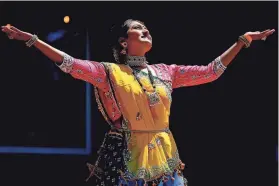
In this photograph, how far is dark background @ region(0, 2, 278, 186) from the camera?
4246mm

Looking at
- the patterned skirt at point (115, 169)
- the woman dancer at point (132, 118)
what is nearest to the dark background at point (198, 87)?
the woman dancer at point (132, 118)

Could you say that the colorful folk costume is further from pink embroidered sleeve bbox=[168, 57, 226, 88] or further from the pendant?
pink embroidered sleeve bbox=[168, 57, 226, 88]

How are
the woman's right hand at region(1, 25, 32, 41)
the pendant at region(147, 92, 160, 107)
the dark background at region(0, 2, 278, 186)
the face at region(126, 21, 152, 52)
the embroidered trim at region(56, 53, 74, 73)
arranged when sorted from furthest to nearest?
1. the dark background at region(0, 2, 278, 186)
2. the face at region(126, 21, 152, 52)
3. the pendant at region(147, 92, 160, 107)
4. the embroidered trim at region(56, 53, 74, 73)
5. the woman's right hand at region(1, 25, 32, 41)

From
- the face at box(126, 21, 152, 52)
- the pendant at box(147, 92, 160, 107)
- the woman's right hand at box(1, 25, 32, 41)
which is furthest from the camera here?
the face at box(126, 21, 152, 52)

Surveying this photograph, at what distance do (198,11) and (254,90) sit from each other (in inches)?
31.6

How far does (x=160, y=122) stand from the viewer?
259 centimetres

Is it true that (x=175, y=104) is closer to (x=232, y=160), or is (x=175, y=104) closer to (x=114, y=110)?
(x=232, y=160)

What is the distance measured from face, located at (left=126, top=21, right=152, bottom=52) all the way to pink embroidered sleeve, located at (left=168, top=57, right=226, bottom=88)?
221mm

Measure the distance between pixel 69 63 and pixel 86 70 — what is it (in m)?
0.10

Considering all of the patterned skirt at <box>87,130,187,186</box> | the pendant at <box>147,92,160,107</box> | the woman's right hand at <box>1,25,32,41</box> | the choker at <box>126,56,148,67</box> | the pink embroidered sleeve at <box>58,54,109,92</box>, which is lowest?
the patterned skirt at <box>87,130,187,186</box>

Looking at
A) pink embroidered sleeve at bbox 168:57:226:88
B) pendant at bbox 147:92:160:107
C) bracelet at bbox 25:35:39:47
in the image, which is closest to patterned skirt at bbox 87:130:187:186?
pendant at bbox 147:92:160:107

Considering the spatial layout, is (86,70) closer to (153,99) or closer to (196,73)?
(153,99)

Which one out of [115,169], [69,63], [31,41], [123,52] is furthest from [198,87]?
[31,41]

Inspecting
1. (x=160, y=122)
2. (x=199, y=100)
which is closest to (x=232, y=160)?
(x=199, y=100)
